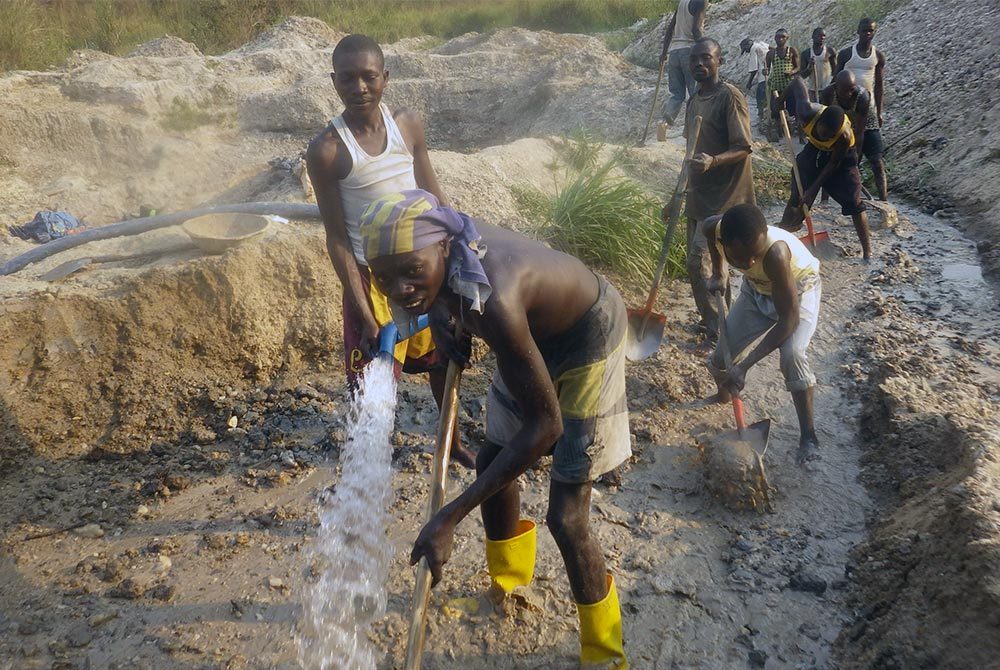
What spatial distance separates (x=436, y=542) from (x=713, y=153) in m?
3.05

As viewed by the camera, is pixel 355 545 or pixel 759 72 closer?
pixel 355 545

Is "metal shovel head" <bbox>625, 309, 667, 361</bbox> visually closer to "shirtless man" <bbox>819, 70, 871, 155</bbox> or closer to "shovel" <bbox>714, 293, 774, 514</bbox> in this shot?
"shovel" <bbox>714, 293, 774, 514</bbox>

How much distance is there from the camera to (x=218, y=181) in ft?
25.6

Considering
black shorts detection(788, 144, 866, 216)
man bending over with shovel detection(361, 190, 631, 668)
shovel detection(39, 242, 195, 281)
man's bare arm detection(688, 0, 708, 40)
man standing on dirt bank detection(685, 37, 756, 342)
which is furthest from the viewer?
man's bare arm detection(688, 0, 708, 40)

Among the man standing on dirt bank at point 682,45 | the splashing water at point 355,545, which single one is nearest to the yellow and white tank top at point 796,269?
the splashing water at point 355,545

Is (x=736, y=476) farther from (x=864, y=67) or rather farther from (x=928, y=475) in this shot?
(x=864, y=67)

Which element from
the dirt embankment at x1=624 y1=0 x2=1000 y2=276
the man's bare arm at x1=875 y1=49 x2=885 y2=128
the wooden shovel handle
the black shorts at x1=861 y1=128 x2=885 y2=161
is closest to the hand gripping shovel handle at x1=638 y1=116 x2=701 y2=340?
the wooden shovel handle

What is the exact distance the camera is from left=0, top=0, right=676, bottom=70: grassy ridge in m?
10.3

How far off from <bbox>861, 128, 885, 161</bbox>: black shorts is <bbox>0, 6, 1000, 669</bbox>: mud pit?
1.80 metres

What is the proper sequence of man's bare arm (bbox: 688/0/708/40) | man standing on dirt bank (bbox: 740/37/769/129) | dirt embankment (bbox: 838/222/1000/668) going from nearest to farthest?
1. dirt embankment (bbox: 838/222/1000/668)
2. man's bare arm (bbox: 688/0/708/40)
3. man standing on dirt bank (bbox: 740/37/769/129)

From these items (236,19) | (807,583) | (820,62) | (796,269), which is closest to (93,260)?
(796,269)

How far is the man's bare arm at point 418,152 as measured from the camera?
2.95 m

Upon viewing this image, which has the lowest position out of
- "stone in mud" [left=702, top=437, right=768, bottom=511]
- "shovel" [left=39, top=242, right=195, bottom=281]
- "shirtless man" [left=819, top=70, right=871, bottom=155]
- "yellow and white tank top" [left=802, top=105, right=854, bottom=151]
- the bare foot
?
the bare foot

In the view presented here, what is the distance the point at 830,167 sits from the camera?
5.16 m
